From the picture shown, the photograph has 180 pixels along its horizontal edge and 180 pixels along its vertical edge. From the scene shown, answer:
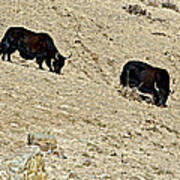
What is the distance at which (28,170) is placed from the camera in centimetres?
485

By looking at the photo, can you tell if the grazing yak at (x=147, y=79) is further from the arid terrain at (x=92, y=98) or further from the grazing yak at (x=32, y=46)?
the grazing yak at (x=32, y=46)

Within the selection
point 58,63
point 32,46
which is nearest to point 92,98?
point 58,63

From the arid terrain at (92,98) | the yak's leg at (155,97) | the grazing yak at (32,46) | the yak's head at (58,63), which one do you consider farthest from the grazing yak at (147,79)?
the grazing yak at (32,46)

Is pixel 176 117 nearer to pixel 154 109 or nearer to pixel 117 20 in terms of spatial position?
pixel 154 109

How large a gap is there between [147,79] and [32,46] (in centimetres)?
356

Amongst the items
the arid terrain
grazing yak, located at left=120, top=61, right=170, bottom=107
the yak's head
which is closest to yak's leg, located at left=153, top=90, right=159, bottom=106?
grazing yak, located at left=120, top=61, right=170, bottom=107

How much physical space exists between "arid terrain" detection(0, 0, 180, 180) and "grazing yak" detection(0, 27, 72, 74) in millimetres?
235

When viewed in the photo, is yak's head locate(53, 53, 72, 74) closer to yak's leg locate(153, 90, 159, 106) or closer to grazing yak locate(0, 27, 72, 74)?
grazing yak locate(0, 27, 72, 74)

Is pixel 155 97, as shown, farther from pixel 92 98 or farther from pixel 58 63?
pixel 58 63

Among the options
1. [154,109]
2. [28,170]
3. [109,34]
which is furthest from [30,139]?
[109,34]

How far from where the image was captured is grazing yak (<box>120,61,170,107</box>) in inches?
396

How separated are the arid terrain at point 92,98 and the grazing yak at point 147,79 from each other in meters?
0.25

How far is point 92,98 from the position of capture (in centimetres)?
888

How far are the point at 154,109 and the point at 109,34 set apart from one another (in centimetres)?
378
